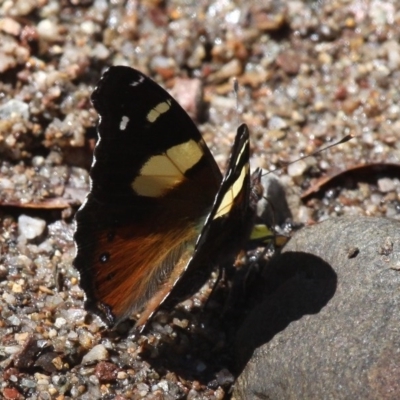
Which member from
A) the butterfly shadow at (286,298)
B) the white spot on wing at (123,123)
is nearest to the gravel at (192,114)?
the butterfly shadow at (286,298)

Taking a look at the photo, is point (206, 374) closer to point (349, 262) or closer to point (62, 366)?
point (62, 366)

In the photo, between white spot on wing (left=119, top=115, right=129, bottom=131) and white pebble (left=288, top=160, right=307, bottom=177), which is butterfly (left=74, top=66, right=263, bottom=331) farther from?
white pebble (left=288, top=160, right=307, bottom=177)

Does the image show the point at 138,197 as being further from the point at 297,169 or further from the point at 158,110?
the point at 297,169

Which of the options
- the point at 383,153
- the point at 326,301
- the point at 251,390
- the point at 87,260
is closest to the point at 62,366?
the point at 87,260

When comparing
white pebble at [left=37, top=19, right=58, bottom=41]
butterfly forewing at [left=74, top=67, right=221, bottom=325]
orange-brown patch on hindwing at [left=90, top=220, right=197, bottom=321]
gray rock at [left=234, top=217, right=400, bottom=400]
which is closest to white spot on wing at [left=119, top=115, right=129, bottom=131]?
butterfly forewing at [left=74, top=67, right=221, bottom=325]

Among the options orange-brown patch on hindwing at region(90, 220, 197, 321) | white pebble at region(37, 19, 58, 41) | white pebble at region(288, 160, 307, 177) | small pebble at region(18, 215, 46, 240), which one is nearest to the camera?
orange-brown patch on hindwing at region(90, 220, 197, 321)

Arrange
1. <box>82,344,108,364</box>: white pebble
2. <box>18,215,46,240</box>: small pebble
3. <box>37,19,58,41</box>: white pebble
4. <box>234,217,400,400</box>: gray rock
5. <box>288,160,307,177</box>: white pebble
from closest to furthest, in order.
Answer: <box>234,217,400,400</box>: gray rock < <box>82,344,108,364</box>: white pebble < <box>18,215,46,240</box>: small pebble < <box>288,160,307,177</box>: white pebble < <box>37,19,58,41</box>: white pebble
